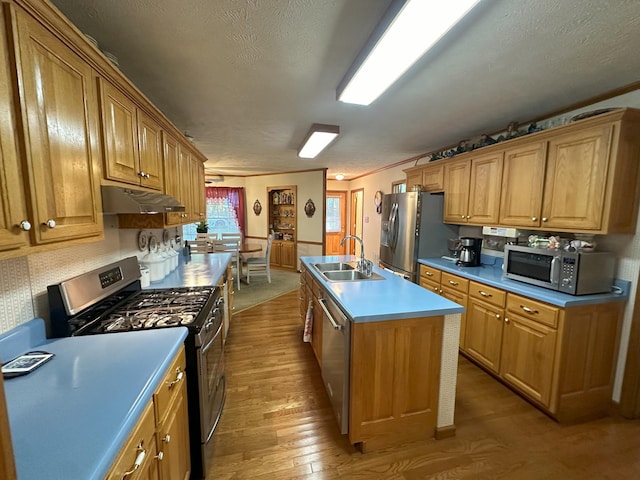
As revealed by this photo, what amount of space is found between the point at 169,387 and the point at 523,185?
2990 mm

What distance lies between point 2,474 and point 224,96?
7.84ft

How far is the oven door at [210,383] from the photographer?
148cm

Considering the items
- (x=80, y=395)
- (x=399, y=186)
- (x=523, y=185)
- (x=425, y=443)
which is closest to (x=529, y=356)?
(x=425, y=443)

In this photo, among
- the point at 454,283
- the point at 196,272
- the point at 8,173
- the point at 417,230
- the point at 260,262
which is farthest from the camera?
the point at 260,262

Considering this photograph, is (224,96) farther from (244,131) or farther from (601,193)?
(601,193)

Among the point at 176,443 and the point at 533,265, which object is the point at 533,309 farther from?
the point at 176,443

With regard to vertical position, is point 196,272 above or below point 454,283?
above

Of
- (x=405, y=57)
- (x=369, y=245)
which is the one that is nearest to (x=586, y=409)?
(x=405, y=57)

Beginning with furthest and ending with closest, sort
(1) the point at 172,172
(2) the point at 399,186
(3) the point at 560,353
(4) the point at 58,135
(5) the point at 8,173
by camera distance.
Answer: (2) the point at 399,186, (1) the point at 172,172, (3) the point at 560,353, (4) the point at 58,135, (5) the point at 8,173

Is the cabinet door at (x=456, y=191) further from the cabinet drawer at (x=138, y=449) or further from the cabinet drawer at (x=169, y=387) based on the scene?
the cabinet drawer at (x=138, y=449)

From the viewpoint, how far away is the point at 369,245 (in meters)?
6.30

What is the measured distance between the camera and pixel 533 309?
2064 millimetres

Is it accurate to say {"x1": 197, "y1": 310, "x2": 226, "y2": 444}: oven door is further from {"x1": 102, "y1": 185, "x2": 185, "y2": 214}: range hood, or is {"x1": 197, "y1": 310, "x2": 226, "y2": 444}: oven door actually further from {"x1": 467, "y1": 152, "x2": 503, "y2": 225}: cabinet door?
{"x1": 467, "y1": 152, "x2": 503, "y2": 225}: cabinet door

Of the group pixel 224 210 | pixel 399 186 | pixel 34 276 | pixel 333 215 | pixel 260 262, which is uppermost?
pixel 399 186
